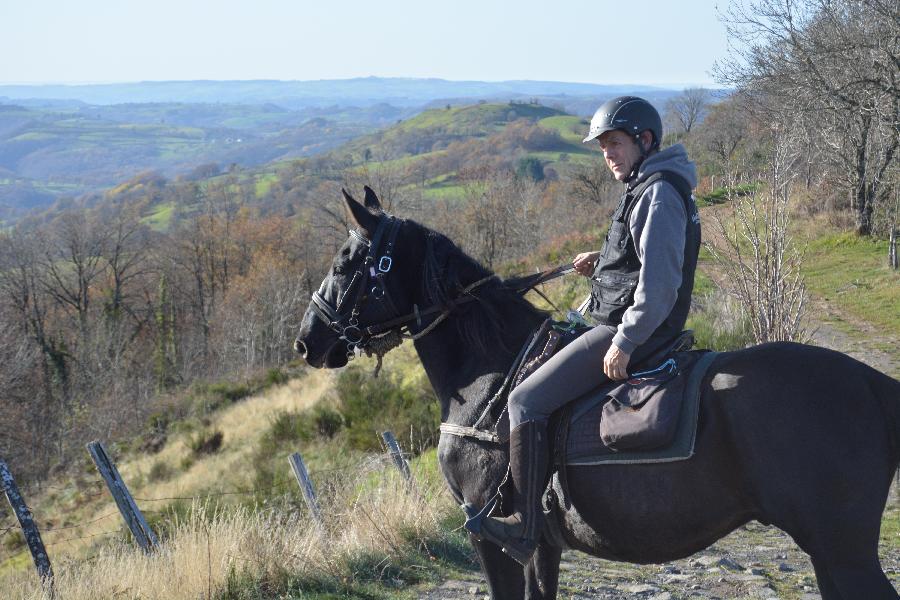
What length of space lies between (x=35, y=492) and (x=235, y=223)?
43320 mm

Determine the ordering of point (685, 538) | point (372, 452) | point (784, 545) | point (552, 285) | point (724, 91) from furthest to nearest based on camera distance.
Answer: point (724, 91) → point (552, 285) → point (372, 452) → point (784, 545) → point (685, 538)

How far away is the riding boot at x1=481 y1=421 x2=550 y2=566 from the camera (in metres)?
3.80

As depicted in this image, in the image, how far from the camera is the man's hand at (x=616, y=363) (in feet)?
11.9

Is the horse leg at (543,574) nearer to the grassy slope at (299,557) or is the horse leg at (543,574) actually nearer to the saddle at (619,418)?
the saddle at (619,418)

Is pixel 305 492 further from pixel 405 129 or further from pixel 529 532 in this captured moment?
pixel 405 129

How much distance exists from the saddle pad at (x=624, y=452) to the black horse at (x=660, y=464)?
1.7 inches

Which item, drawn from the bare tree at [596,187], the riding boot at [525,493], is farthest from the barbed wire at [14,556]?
the bare tree at [596,187]

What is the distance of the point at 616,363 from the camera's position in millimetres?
3627

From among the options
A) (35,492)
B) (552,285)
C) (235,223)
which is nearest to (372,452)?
(552,285)

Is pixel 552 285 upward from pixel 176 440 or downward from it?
upward

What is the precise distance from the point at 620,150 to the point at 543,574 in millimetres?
2307

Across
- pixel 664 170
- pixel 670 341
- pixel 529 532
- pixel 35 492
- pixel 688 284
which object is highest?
pixel 664 170

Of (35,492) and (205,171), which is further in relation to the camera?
(205,171)

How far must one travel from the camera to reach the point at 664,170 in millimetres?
3631
